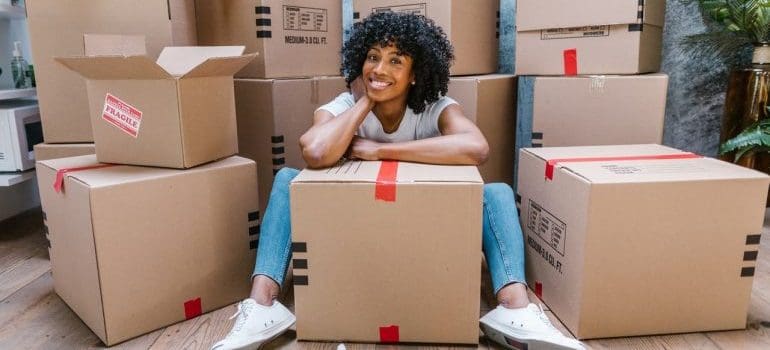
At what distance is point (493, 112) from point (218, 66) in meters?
1.01

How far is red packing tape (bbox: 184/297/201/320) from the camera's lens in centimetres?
146

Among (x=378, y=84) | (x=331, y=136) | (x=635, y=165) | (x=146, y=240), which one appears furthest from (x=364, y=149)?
(x=635, y=165)

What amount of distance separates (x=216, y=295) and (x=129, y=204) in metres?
0.36

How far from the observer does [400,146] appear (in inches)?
55.1

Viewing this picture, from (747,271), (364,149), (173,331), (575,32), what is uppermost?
(575,32)

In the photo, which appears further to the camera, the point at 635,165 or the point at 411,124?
the point at 411,124

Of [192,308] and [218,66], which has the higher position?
[218,66]

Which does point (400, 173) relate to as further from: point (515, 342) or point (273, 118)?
point (273, 118)

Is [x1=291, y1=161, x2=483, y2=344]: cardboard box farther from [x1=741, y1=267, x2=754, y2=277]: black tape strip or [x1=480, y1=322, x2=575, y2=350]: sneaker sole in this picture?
[x1=741, y1=267, x2=754, y2=277]: black tape strip

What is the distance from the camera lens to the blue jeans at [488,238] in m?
1.42

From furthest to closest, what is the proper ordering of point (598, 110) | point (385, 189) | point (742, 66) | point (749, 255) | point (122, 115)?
point (742, 66) < point (598, 110) < point (122, 115) < point (749, 255) < point (385, 189)

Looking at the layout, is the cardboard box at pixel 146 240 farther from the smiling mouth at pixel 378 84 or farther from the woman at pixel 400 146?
the smiling mouth at pixel 378 84

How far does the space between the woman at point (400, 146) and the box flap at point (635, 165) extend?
18cm

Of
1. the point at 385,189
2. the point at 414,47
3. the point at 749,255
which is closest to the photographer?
the point at 385,189
